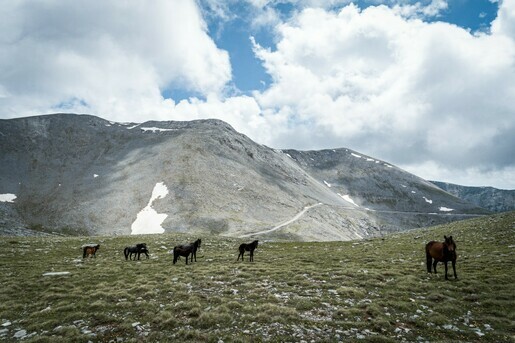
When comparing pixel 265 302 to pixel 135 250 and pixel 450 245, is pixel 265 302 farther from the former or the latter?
pixel 135 250

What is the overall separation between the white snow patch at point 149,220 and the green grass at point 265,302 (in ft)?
235

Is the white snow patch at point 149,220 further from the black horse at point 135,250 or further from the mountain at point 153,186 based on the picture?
the black horse at point 135,250

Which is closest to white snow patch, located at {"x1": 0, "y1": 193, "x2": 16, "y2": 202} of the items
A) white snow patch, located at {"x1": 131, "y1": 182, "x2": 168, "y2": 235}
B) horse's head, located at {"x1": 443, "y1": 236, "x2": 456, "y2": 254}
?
white snow patch, located at {"x1": 131, "y1": 182, "x2": 168, "y2": 235}

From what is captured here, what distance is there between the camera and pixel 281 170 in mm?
179125

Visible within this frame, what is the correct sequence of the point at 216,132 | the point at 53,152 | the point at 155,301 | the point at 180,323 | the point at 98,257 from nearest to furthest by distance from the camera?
the point at 180,323, the point at 155,301, the point at 98,257, the point at 53,152, the point at 216,132

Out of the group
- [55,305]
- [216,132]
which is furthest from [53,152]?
[55,305]

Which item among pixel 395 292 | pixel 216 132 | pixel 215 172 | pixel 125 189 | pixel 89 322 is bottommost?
pixel 89 322

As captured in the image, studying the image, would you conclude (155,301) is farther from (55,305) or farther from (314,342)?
(314,342)

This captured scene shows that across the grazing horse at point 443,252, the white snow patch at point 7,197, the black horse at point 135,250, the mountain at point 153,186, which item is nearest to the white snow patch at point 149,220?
the mountain at point 153,186

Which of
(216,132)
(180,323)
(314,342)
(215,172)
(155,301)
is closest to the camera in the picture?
(314,342)

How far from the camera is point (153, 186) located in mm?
121938

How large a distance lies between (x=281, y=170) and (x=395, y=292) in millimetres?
162057

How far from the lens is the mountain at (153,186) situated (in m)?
103

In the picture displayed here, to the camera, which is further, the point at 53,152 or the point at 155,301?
the point at 53,152
